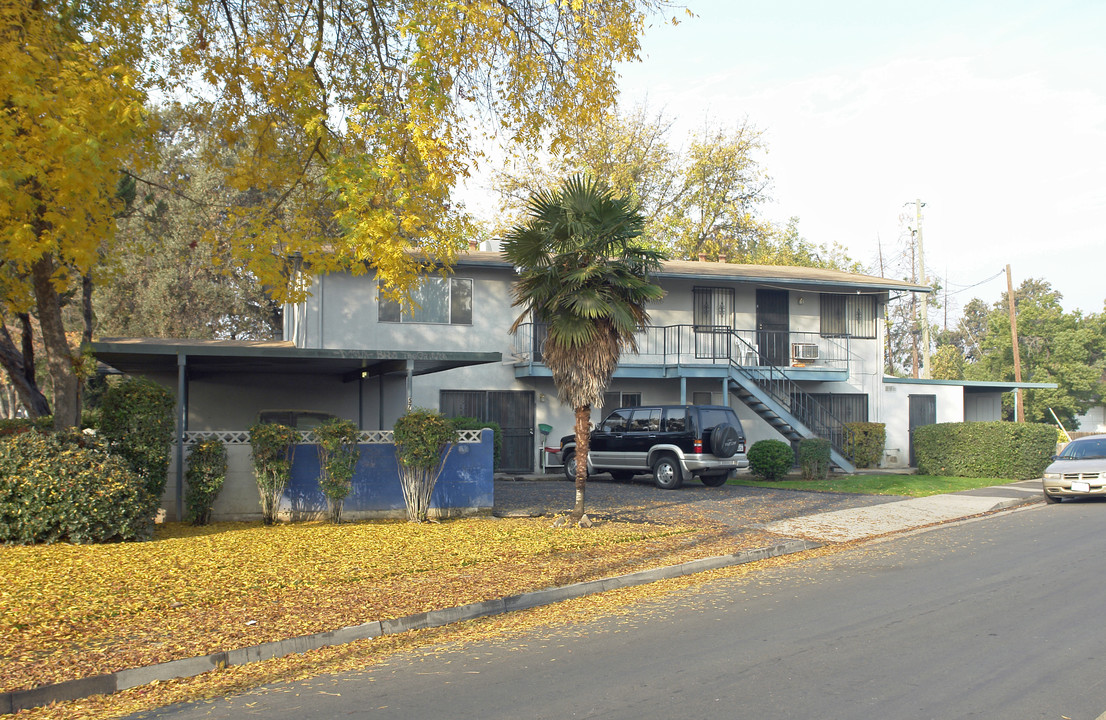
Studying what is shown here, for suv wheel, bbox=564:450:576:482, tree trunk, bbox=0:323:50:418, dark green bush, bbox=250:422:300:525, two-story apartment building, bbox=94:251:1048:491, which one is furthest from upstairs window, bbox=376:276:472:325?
dark green bush, bbox=250:422:300:525

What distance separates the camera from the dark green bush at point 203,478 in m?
12.9

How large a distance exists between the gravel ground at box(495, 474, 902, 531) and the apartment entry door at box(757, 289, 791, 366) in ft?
23.9

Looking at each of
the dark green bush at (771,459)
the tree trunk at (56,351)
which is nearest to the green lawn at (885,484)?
the dark green bush at (771,459)

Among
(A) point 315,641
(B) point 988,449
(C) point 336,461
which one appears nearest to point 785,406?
(B) point 988,449

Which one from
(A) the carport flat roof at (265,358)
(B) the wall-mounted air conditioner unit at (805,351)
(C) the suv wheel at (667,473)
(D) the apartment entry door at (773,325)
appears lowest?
(C) the suv wheel at (667,473)

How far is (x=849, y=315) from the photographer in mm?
27953

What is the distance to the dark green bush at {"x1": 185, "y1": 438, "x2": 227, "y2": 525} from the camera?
12.9 m

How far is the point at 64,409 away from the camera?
12133mm

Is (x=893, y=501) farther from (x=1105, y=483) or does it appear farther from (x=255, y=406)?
(x=255, y=406)

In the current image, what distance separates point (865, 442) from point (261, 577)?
21.0 metres

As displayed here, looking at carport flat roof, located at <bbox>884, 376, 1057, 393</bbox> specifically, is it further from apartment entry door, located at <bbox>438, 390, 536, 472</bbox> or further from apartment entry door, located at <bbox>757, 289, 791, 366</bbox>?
apartment entry door, located at <bbox>438, 390, 536, 472</bbox>

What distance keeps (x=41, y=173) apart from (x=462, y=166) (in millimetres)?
5528

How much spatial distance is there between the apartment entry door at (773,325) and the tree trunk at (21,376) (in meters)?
19.5

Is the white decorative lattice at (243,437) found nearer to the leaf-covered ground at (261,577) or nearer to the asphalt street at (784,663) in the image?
the leaf-covered ground at (261,577)
